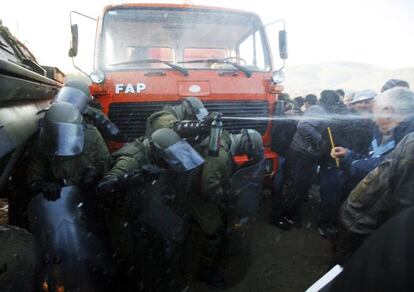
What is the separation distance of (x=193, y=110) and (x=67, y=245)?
1702 millimetres

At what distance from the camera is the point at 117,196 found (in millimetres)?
2475

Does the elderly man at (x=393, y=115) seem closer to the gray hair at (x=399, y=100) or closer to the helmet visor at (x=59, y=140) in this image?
the gray hair at (x=399, y=100)

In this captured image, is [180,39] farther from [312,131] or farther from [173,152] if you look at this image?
[173,152]

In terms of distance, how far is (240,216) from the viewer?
2916 millimetres

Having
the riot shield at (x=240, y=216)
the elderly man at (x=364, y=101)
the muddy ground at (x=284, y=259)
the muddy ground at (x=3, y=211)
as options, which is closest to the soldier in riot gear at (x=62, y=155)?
the riot shield at (x=240, y=216)

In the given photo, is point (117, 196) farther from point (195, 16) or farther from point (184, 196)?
point (195, 16)

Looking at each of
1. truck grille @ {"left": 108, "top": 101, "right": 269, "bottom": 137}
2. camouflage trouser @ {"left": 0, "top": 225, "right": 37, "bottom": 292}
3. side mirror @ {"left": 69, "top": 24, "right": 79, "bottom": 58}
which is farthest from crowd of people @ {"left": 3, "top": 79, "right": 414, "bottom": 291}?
side mirror @ {"left": 69, "top": 24, "right": 79, "bottom": 58}

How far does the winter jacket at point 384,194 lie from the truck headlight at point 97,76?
2.90 m

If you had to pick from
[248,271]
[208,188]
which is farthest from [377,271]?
[248,271]

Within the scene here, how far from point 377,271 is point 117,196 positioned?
2115 millimetres

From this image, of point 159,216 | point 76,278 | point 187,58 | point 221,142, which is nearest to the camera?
point 76,278

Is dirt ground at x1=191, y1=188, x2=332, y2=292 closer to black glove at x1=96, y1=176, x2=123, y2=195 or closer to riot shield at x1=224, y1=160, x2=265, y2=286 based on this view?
riot shield at x1=224, y1=160, x2=265, y2=286

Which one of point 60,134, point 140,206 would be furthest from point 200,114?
point 60,134

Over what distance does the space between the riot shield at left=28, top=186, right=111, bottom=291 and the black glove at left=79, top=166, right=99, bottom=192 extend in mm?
60
